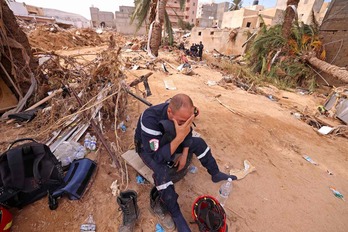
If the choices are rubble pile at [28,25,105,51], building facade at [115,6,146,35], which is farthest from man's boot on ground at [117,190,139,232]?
building facade at [115,6,146,35]

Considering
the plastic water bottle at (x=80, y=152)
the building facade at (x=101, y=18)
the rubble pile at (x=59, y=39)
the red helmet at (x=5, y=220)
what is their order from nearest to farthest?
the red helmet at (x=5, y=220), the plastic water bottle at (x=80, y=152), the rubble pile at (x=59, y=39), the building facade at (x=101, y=18)

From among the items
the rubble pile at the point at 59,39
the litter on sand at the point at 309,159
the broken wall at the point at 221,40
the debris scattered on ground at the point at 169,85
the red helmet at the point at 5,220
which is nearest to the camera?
the red helmet at the point at 5,220

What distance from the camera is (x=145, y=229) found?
1.63m

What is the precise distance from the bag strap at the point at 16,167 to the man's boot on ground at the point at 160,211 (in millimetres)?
1255

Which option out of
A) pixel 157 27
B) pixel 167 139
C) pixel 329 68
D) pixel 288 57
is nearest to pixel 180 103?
pixel 167 139

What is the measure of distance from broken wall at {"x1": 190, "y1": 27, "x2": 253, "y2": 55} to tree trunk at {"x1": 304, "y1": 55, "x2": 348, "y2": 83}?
6037 mm

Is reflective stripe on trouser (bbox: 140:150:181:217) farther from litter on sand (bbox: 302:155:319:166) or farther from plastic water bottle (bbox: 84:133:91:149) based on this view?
litter on sand (bbox: 302:155:319:166)

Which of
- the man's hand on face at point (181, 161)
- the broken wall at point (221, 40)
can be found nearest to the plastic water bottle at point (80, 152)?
the man's hand on face at point (181, 161)

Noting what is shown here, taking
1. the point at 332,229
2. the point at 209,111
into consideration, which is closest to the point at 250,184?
→ the point at 332,229

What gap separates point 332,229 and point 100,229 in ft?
8.11

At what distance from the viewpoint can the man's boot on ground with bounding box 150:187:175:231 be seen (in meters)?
1.67

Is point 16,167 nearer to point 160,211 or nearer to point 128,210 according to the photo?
point 128,210

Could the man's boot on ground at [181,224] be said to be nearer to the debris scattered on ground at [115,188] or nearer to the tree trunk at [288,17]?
the debris scattered on ground at [115,188]

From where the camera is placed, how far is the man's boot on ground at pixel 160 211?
5.49 feet
